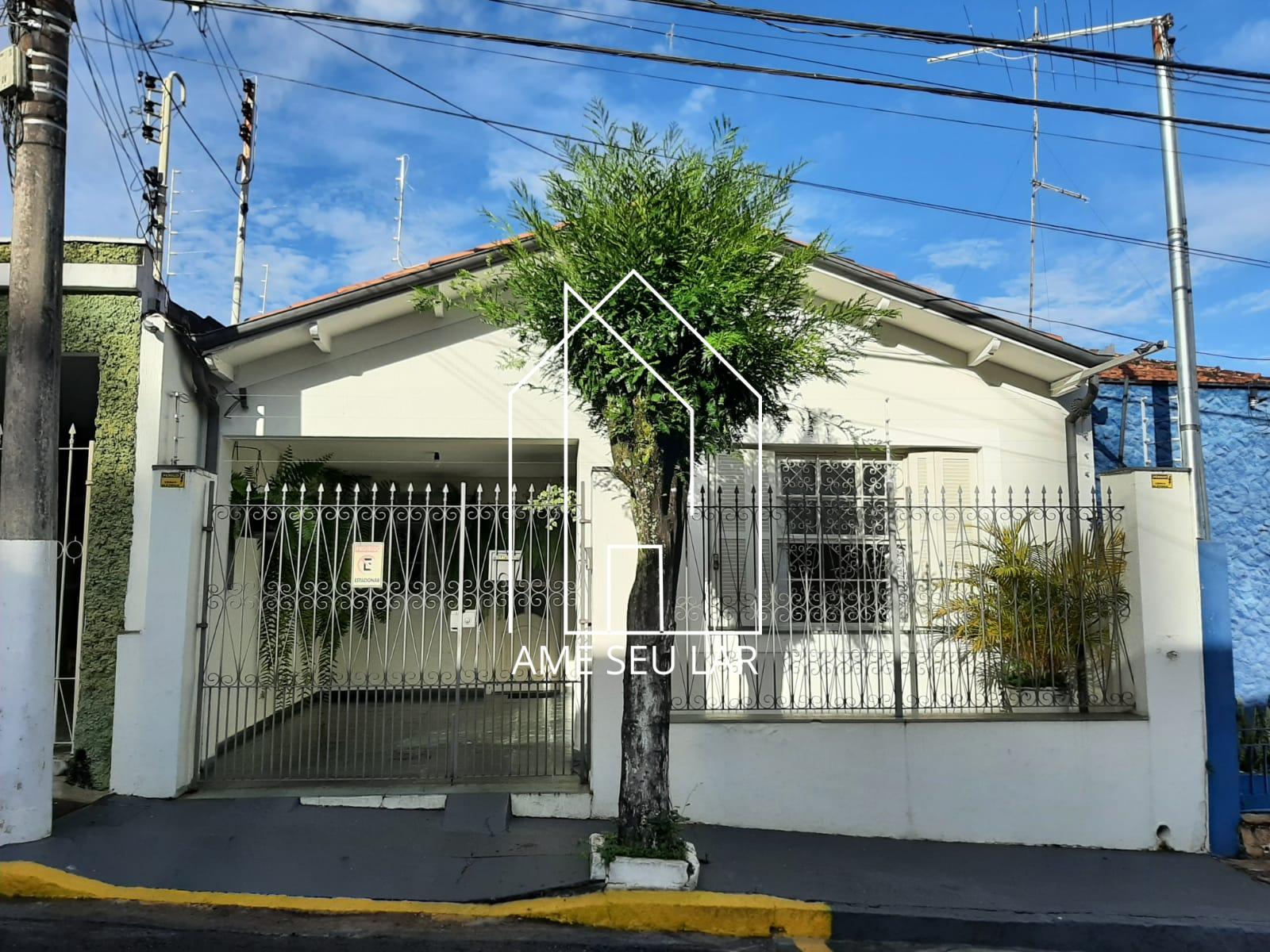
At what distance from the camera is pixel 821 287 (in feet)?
25.1

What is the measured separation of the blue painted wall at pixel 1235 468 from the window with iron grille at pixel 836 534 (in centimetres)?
230

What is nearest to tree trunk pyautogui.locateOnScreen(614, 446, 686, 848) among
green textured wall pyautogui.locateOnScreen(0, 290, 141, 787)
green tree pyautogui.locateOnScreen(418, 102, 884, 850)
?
green tree pyautogui.locateOnScreen(418, 102, 884, 850)

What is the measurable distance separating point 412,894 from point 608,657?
1929mm

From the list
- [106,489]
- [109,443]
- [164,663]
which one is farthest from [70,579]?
[164,663]

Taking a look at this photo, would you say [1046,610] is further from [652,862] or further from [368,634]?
[368,634]

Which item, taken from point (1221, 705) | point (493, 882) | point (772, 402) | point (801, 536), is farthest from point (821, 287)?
point (493, 882)

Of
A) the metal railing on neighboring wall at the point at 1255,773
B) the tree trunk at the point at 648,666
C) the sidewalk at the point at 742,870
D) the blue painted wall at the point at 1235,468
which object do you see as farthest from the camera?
the blue painted wall at the point at 1235,468

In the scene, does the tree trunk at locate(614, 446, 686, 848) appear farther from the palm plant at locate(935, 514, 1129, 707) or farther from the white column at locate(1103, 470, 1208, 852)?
the white column at locate(1103, 470, 1208, 852)

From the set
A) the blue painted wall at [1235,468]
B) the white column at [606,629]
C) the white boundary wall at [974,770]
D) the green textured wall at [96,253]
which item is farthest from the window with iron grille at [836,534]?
the green textured wall at [96,253]

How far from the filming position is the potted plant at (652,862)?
190 inches

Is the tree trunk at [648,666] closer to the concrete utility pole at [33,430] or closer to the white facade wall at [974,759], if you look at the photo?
the white facade wall at [974,759]

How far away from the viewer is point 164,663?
19.7 ft

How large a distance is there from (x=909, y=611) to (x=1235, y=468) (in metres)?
3.99

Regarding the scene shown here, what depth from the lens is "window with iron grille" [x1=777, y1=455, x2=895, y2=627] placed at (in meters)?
7.22
